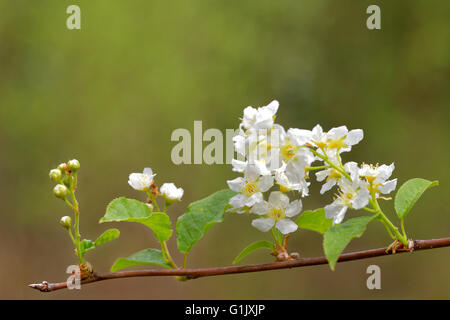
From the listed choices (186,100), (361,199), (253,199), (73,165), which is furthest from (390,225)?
(186,100)

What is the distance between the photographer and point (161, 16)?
3.04 meters

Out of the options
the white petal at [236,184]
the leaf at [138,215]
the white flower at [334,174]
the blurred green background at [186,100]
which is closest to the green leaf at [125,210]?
the leaf at [138,215]

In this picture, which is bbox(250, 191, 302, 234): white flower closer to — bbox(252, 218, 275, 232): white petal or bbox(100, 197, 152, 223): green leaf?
bbox(252, 218, 275, 232): white petal

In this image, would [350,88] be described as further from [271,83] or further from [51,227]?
[51,227]

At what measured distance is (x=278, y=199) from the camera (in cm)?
54

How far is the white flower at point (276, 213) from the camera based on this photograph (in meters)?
0.54

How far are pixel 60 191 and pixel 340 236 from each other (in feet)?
1.02

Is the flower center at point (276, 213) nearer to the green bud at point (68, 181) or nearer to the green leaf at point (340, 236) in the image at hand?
the green leaf at point (340, 236)

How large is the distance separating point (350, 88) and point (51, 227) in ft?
6.73

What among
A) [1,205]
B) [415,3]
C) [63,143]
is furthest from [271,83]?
[1,205]

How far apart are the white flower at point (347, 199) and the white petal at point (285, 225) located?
5cm

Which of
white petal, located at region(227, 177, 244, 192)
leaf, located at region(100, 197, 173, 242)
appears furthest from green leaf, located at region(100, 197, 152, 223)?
white petal, located at region(227, 177, 244, 192)

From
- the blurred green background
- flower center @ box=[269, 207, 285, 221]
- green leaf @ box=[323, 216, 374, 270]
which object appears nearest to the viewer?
green leaf @ box=[323, 216, 374, 270]

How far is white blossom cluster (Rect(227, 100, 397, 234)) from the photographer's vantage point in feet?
1.61
